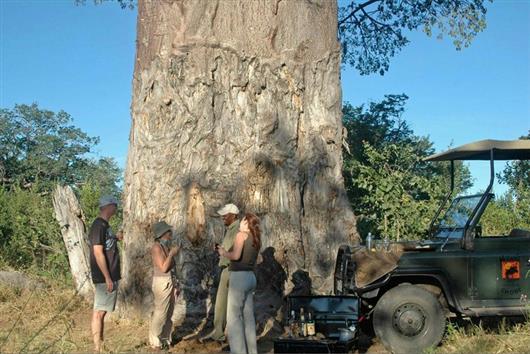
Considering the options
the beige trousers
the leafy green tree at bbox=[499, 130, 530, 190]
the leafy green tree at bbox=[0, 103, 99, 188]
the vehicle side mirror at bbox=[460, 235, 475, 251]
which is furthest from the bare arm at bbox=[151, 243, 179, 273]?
the leafy green tree at bbox=[0, 103, 99, 188]

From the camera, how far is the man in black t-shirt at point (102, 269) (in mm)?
7328

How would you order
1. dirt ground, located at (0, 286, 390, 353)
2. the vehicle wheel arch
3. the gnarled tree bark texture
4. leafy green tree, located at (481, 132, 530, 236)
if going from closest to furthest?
dirt ground, located at (0, 286, 390, 353), the vehicle wheel arch, the gnarled tree bark texture, leafy green tree, located at (481, 132, 530, 236)

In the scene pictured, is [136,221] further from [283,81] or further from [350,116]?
[350,116]

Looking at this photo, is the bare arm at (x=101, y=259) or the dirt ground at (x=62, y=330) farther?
the bare arm at (x=101, y=259)

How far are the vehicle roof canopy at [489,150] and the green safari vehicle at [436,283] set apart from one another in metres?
0.39

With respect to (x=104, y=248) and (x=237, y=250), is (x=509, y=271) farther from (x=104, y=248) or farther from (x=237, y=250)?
(x=104, y=248)

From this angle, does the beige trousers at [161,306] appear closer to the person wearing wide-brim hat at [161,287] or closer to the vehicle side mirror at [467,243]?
the person wearing wide-brim hat at [161,287]

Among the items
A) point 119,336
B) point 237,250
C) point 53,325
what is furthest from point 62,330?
point 237,250

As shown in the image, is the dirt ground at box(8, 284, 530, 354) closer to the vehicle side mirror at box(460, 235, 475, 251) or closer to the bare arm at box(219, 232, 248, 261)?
the vehicle side mirror at box(460, 235, 475, 251)

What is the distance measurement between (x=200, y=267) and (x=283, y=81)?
2800mm

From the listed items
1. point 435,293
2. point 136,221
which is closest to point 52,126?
point 136,221

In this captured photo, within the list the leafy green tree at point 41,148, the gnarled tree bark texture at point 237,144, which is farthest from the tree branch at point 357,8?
the leafy green tree at point 41,148

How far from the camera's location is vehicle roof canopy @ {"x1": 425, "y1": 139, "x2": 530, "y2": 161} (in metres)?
8.21

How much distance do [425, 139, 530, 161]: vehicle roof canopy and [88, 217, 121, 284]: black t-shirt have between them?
4.28 meters
